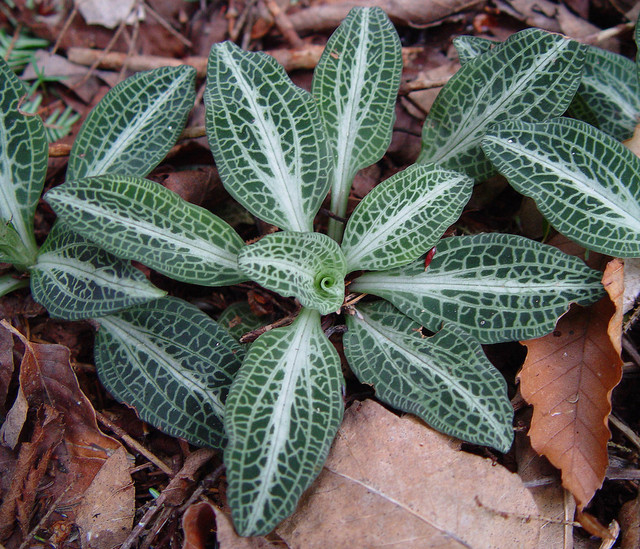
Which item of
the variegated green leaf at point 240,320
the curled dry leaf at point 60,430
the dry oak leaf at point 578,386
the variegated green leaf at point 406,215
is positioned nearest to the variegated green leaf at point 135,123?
the variegated green leaf at point 240,320

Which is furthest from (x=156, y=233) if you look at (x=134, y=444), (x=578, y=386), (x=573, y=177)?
(x=578, y=386)

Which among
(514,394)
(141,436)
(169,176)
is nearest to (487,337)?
(514,394)

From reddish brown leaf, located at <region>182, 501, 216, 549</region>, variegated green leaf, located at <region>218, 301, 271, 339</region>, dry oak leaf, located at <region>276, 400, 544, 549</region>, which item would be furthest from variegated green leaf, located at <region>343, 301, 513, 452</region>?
reddish brown leaf, located at <region>182, 501, 216, 549</region>

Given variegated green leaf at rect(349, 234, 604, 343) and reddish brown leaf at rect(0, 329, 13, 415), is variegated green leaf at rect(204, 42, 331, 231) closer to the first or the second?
variegated green leaf at rect(349, 234, 604, 343)

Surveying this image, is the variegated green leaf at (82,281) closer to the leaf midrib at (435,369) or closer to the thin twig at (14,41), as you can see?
the leaf midrib at (435,369)

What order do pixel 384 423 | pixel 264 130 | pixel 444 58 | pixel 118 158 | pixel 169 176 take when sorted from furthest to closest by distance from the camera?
pixel 444 58 → pixel 169 176 → pixel 118 158 → pixel 264 130 → pixel 384 423

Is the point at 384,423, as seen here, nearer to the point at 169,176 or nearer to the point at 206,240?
the point at 206,240
